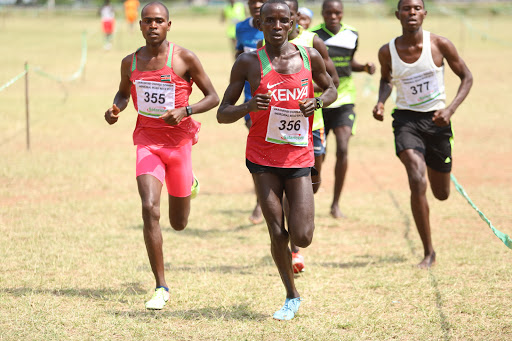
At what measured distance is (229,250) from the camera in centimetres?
772

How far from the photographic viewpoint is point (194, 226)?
8.66 meters

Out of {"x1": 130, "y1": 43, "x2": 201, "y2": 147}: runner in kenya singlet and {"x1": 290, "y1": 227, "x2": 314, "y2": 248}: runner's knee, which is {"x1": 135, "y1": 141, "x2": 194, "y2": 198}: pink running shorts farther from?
{"x1": 290, "y1": 227, "x2": 314, "y2": 248}: runner's knee

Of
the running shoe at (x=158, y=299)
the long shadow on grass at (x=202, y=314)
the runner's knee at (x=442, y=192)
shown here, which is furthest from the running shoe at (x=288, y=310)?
the runner's knee at (x=442, y=192)

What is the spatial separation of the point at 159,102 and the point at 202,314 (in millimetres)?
1753

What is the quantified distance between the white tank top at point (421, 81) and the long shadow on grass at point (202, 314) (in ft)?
9.11

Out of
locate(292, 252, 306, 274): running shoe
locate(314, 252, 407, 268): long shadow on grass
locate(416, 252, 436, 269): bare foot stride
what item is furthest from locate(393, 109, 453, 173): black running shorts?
locate(292, 252, 306, 274): running shoe

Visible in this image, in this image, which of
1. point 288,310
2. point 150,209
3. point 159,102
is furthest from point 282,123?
point 288,310

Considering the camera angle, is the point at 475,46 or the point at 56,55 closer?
the point at 56,55

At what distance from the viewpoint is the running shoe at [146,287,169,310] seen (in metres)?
5.70

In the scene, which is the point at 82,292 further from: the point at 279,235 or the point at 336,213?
the point at 336,213

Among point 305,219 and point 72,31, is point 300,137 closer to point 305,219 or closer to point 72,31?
point 305,219

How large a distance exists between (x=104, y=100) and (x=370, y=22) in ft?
118

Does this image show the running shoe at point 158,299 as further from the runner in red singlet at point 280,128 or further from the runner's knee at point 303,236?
the runner's knee at point 303,236

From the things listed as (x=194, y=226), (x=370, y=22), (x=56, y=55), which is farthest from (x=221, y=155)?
(x=370, y=22)
